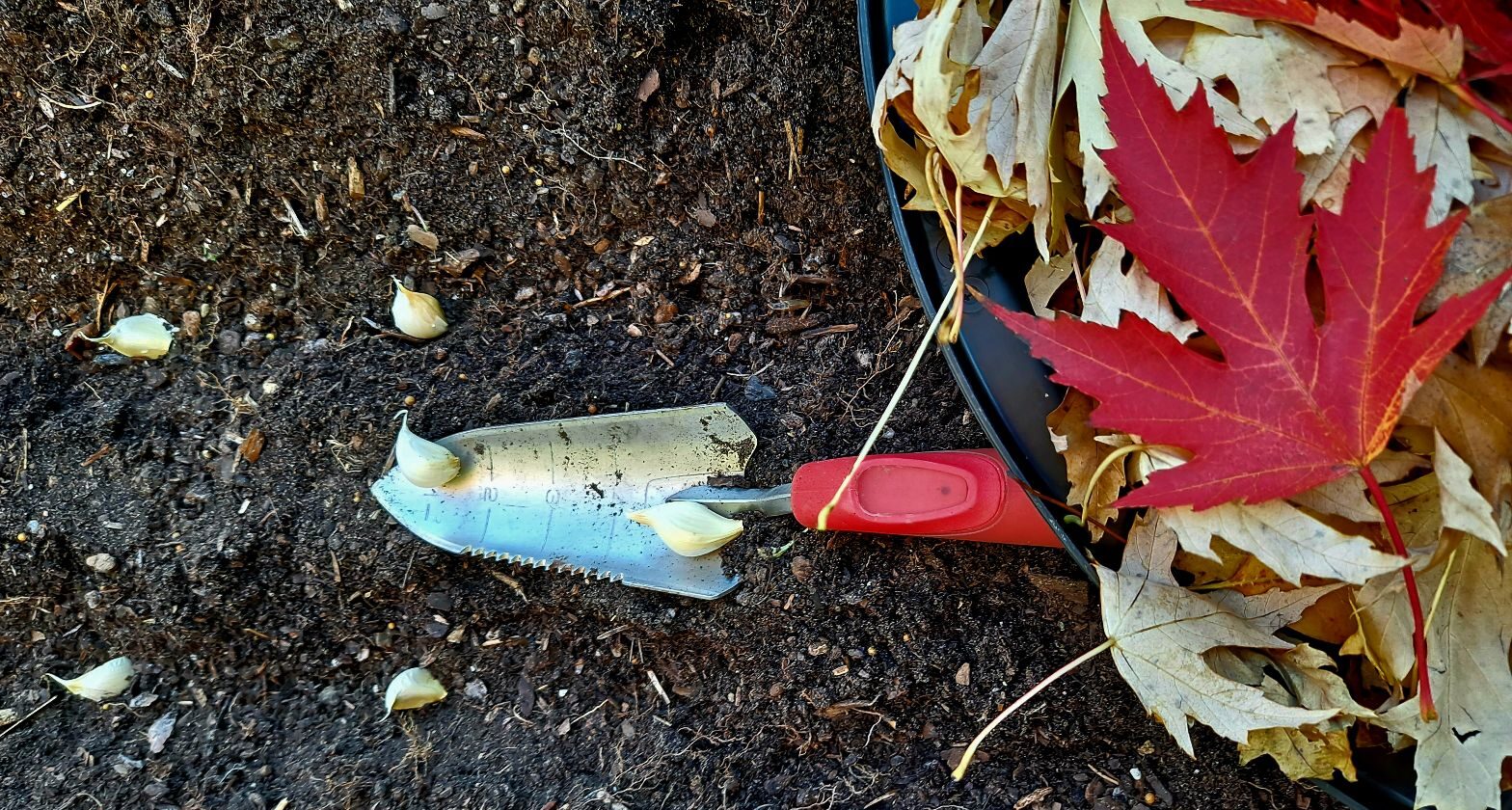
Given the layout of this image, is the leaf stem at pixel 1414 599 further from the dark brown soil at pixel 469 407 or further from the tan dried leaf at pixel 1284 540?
the dark brown soil at pixel 469 407

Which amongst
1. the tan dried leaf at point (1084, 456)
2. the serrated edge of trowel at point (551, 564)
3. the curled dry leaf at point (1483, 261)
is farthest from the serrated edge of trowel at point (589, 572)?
the curled dry leaf at point (1483, 261)

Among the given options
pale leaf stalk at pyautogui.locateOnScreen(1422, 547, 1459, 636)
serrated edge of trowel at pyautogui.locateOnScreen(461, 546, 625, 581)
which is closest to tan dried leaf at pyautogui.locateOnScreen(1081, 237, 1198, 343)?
pale leaf stalk at pyautogui.locateOnScreen(1422, 547, 1459, 636)

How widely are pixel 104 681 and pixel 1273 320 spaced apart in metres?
1.09

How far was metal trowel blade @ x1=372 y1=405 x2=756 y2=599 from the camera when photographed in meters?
0.89

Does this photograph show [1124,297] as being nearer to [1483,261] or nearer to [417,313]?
[1483,261]

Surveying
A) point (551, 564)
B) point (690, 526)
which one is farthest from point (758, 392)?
point (551, 564)

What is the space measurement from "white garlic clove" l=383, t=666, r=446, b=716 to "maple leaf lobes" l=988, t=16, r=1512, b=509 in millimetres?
672

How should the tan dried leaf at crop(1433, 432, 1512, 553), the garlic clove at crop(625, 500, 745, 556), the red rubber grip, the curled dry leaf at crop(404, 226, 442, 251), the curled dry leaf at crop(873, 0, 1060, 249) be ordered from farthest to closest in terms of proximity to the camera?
the curled dry leaf at crop(404, 226, 442, 251)
the garlic clove at crop(625, 500, 745, 556)
the red rubber grip
the curled dry leaf at crop(873, 0, 1060, 249)
the tan dried leaf at crop(1433, 432, 1512, 553)

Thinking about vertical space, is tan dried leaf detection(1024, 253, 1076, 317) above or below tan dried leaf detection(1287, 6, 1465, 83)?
below

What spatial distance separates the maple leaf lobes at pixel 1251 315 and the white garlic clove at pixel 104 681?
0.94 meters

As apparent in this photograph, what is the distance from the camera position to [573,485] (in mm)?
913

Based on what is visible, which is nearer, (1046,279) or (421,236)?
(1046,279)

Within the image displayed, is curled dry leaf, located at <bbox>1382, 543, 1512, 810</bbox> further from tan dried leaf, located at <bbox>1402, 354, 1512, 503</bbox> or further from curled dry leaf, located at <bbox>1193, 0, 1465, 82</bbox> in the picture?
curled dry leaf, located at <bbox>1193, 0, 1465, 82</bbox>

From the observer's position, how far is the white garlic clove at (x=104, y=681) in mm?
935
